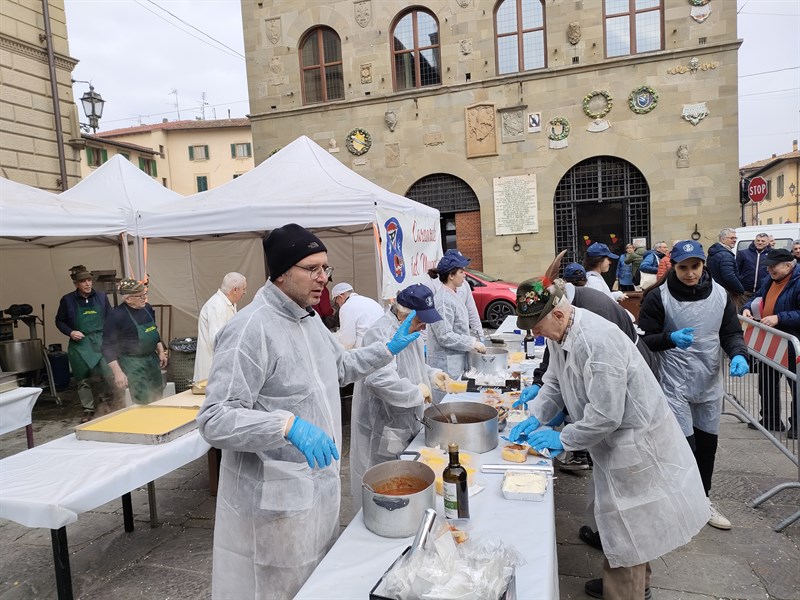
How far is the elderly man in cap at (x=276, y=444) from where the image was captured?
199 centimetres

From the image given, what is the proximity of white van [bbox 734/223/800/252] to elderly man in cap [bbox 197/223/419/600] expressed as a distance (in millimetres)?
11678

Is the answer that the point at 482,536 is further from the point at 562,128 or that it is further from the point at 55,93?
the point at 562,128

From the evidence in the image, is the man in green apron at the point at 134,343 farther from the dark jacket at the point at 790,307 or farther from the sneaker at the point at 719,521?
the dark jacket at the point at 790,307

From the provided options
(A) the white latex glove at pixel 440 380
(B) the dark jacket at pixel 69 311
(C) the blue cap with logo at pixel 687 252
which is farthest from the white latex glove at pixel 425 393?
(B) the dark jacket at pixel 69 311

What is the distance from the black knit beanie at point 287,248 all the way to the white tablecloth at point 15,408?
12.0 feet

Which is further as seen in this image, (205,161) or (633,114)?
(205,161)

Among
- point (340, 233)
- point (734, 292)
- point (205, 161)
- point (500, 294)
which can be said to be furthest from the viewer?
point (205, 161)

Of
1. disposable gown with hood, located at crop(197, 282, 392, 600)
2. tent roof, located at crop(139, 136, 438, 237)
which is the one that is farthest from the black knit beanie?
tent roof, located at crop(139, 136, 438, 237)

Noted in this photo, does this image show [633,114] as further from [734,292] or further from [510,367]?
[510,367]

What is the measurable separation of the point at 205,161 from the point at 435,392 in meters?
41.4

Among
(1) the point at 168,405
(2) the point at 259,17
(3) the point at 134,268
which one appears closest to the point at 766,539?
(1) the point at 168,405

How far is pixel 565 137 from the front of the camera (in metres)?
14.1

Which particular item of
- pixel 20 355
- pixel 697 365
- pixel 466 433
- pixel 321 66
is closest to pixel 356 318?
pixel 466 433

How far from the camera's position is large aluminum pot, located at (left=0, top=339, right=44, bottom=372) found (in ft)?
24.7
